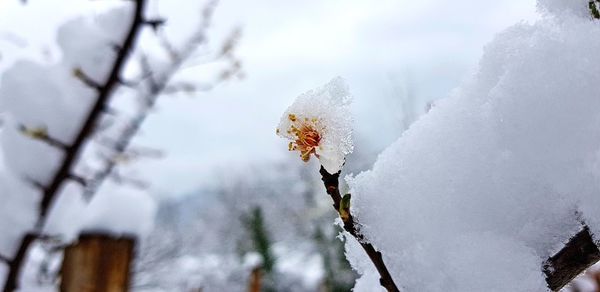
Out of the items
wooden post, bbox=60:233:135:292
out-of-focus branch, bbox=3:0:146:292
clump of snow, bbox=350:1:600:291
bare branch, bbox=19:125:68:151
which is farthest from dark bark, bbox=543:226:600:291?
wooden post, bbox=60:233:135:292

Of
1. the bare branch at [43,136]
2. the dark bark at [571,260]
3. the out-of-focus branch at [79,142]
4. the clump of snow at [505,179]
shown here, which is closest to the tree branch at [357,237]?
the clump of snow at [505,179]

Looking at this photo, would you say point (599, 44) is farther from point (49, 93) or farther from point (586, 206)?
point (49, 93)

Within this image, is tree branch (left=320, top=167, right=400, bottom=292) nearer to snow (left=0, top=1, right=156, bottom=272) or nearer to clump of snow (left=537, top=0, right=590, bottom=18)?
clump of snow (left=537, top=0, right=590, bottom=18)

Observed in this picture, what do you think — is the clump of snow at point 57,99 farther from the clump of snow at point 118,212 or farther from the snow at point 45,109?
the clump of snow at point 118,212

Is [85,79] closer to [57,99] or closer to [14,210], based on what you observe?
[57,99]

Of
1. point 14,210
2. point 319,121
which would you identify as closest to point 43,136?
point 14,210

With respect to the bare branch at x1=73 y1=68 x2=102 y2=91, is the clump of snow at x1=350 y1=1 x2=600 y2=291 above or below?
below

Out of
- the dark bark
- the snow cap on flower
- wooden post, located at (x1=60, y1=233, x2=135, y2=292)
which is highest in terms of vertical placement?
wooden post, located at (x1=60, y1=233, x2=135, y2=292)
